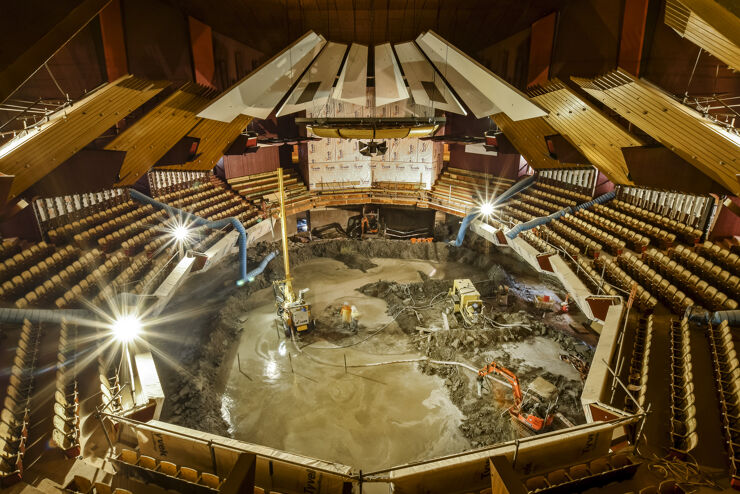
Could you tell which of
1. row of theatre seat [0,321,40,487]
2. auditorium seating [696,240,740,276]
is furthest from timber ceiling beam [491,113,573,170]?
row of theatre seat [0,321,40,487]

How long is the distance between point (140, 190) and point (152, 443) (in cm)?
1305

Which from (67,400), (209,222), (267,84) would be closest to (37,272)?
(67,400)

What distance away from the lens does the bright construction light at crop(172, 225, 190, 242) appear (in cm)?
1333

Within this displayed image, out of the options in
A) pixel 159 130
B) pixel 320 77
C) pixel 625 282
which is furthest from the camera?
pixel 320 77

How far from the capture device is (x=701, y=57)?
24.3ft

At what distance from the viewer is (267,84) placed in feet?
35.1

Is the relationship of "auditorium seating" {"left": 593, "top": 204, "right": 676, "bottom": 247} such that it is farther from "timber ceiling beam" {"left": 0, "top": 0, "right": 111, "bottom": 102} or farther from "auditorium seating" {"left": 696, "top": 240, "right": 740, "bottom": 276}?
"timber ceiling beam" {"left": 0, "top": 0, "right": 111, "bottom": 102}

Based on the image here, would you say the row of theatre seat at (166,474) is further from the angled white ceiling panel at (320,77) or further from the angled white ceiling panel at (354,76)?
the angled white ceiling panel at (354,76)

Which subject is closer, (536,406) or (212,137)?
(536,406)

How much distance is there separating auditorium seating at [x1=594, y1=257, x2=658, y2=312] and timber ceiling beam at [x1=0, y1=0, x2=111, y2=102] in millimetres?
11807

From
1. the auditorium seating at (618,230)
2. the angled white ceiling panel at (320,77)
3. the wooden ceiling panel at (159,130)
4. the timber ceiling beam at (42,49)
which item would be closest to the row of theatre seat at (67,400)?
the wooden ceiling panel at (159,130)

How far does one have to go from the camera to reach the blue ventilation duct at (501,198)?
17312mm

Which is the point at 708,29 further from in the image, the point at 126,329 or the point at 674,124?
the point at 126,329

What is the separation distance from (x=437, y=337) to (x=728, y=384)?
254 inches
